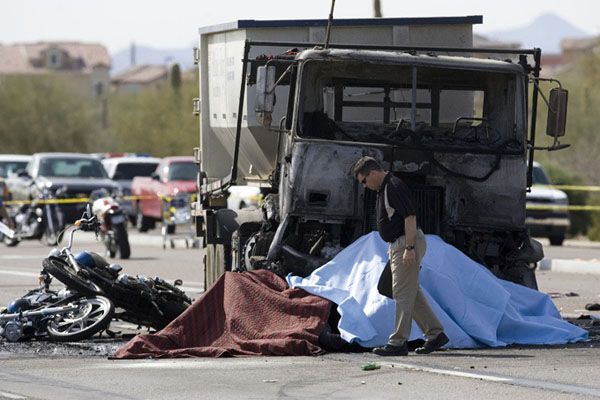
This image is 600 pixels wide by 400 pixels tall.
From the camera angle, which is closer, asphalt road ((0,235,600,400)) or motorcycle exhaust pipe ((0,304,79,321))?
asphalt road ((0,235,600,400))

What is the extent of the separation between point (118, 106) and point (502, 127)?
96380 mm

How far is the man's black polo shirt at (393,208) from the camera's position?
1254 cm

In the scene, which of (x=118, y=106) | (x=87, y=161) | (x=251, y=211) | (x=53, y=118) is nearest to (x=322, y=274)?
(x=251, y=211)

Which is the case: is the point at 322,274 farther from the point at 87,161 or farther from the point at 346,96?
the point at 87,161

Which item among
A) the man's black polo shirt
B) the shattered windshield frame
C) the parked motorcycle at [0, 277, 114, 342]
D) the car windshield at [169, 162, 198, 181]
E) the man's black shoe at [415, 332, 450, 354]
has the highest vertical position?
the shattered windshield frame

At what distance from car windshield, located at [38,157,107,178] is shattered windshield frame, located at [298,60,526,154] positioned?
891 inches

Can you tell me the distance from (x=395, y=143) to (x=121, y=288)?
9.32 feet

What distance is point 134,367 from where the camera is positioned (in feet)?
39.4

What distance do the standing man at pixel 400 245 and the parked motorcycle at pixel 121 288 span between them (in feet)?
8.96

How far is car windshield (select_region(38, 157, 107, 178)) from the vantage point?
37562 millimetres

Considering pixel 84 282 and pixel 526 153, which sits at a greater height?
pixel 526 153

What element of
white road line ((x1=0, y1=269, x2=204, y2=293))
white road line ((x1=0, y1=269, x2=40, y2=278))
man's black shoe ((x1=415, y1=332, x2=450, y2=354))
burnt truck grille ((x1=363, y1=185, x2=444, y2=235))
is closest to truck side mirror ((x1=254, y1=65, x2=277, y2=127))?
burnt truck grille ((x1=363, y1=185, x2=444, y2=235))

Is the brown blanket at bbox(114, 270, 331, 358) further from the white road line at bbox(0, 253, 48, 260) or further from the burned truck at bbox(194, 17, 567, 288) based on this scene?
the white road line at bbox(0, 253, 48, 260)

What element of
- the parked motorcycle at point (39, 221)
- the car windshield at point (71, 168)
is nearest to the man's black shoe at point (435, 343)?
the parked motorcycle at point (39, 221)
